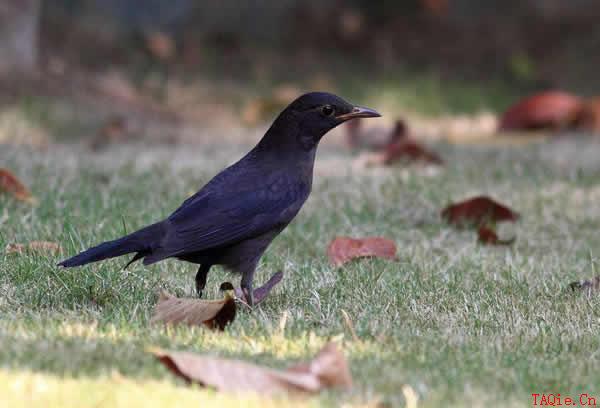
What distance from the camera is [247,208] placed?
4.24 meters

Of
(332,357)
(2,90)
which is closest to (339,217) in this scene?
(332,357)

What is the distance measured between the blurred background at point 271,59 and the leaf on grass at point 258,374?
21.4ft

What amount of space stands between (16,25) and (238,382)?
7.16 meters

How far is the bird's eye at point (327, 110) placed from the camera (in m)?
4.72

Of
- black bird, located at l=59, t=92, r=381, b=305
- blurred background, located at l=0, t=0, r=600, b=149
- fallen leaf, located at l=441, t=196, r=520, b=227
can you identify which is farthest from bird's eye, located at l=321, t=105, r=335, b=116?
blurred background, located at l=0, t=0, r=600, b=149

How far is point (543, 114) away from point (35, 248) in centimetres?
645

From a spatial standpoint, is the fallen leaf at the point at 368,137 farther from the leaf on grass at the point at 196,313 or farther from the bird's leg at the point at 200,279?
Answer: the leaf on grass at the point at 196,313

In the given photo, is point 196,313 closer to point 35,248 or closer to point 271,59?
point 35,248

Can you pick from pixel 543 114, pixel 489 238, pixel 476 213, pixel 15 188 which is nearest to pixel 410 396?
pixel 489 238

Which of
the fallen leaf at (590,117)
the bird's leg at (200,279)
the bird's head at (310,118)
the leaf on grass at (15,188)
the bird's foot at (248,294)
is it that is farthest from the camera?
the fallen leaf at (590,117)

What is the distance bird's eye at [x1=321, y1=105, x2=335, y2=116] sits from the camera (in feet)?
15.5

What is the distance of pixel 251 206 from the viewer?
4254 millimetres

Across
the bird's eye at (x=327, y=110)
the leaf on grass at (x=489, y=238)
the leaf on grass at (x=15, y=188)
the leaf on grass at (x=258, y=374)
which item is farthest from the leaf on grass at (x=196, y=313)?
the leaf on grass at (x=15, y=188)

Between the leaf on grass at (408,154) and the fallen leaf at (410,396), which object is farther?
the leaf on grass at (408,154)
